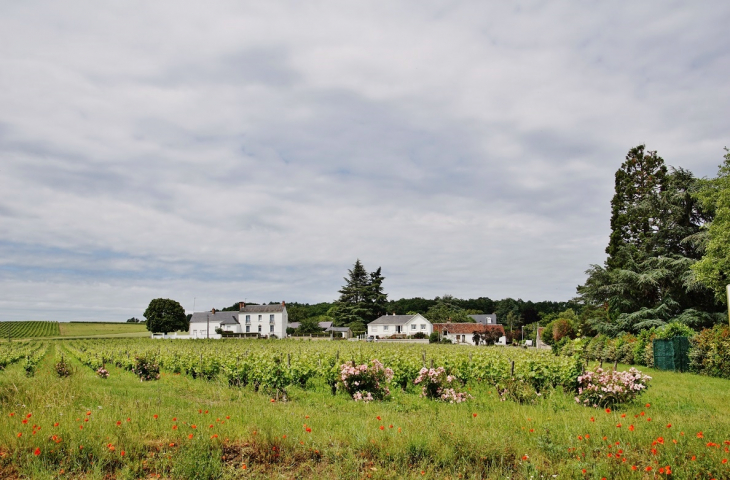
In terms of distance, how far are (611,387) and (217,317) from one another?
87965 mm

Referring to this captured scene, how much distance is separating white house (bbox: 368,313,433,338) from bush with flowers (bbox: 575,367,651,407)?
7066 centimetres

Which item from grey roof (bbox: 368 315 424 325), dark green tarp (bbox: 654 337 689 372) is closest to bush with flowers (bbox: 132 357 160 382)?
dark green tarp (bbox: 654 337 689 372)

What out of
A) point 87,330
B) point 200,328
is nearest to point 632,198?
point 200,328

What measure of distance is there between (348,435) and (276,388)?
8350 millimetres

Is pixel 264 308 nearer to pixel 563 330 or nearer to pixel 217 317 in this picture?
pixel 217 317

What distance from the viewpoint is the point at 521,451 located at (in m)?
6.08

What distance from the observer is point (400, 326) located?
83.6 meters

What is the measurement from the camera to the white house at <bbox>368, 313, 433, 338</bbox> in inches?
3257

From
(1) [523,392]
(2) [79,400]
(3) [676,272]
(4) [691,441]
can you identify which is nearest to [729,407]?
(1) [523,392]

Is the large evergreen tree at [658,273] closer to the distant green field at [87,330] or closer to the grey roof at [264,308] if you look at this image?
the grey roof at [264,308]

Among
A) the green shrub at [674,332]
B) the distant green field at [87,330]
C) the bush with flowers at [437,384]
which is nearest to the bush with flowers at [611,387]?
the bush with flowers at [437,384]

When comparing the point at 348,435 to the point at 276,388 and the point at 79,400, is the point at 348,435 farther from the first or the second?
the point at 276,388

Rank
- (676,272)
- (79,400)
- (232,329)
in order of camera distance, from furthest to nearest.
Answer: (232,329) → (676,272) → (79,400)

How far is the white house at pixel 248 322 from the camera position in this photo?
89.2 metres
